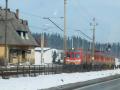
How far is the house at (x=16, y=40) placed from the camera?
250 ft

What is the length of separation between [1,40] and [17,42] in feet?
11.0

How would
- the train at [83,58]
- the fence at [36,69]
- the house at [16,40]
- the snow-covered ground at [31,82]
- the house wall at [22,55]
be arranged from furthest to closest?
the house wall at [22,55], the house at [16,40], the train at [83,58], the fence at [36,69], the snow-covered ground at [31,82]

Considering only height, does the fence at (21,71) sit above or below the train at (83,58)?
below

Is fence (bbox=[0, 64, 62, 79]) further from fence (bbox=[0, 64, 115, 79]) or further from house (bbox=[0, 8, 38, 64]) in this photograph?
house (bbox=[0, 8, 38, 64])

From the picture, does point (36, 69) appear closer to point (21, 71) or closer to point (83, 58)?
point (21, 71)

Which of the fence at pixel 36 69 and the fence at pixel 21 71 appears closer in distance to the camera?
the fence at pixel 21 71

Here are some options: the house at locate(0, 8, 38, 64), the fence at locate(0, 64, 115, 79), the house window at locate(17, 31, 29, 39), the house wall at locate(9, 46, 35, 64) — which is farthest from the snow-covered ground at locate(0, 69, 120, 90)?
the house window at locate(17, 31, 29, 39)

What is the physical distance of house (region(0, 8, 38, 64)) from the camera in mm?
76188

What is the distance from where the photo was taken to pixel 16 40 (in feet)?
257

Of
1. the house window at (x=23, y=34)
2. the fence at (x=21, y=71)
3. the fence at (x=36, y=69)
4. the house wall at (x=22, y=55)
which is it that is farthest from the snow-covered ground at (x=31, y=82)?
the house window at (x=23, y=34)

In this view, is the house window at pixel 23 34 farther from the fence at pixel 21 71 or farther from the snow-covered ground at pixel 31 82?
the snow-covered ground at pixel 31 82

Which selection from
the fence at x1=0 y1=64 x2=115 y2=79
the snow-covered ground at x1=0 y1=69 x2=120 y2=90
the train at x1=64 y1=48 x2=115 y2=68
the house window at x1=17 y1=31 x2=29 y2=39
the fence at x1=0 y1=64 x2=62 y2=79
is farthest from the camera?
the house window at x1=17 y1=31 x2=29 y2=39

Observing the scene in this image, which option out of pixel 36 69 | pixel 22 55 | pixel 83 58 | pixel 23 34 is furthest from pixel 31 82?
pixel 23 34

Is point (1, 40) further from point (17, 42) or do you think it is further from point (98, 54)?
point (98, 54)
